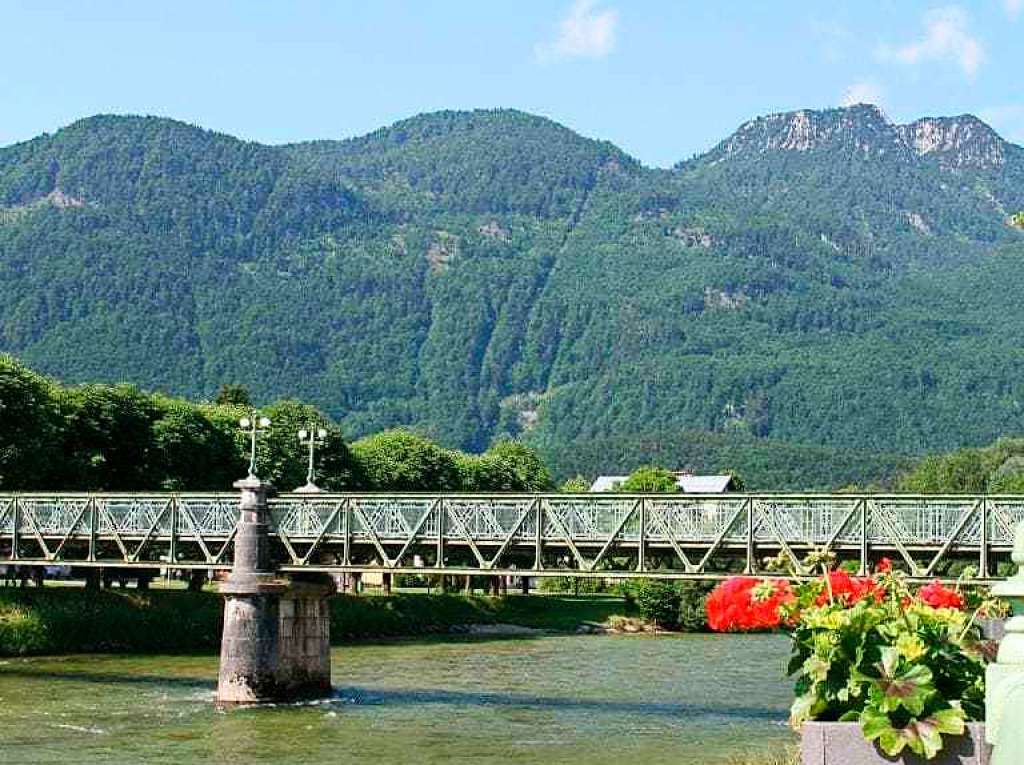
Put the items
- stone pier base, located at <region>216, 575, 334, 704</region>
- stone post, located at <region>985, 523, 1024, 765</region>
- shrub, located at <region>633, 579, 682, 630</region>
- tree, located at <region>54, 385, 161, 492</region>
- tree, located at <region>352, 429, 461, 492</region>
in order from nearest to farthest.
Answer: stone post, located at <region>985, 523, 1024, 765</region> → stone pier base, located at <region>216, 575, 334, 704</region> → tree, located at <region>54, 385, 161, 492</region> → shrub, located at <region>633, 579, 682, 630</region> → tree, located at <region>352, 429, 461, 492</region>

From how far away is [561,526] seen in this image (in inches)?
2037

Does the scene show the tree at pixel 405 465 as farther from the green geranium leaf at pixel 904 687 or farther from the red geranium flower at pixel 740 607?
the green geranium leaf at pixel 904 687

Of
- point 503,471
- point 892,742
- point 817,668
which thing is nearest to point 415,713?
point 817,668

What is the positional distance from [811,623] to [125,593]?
231ft

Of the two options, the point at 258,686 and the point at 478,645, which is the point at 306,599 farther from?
the point at 478,645

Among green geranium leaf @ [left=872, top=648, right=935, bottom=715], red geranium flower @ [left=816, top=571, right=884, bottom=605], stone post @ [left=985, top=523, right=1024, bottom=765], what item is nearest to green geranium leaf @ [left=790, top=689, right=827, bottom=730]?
green geranium leaf @ [left=872, top=648, right=935, bottom=715]

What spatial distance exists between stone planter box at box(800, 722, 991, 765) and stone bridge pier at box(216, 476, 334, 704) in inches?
1659

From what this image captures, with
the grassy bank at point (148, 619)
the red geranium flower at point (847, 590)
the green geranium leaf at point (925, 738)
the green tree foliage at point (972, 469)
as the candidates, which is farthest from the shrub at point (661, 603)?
the green geranium leaf at point (925, 738)

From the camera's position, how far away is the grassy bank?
235ft

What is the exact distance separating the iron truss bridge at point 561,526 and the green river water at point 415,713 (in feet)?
13.8

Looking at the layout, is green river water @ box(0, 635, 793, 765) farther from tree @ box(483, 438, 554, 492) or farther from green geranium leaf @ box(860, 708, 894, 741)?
tree @ box(483, 438, 554, 492)

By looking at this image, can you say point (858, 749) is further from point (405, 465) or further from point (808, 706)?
point (405, 465)

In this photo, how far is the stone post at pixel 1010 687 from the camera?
6594 millimetres

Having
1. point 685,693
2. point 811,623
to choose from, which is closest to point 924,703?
point 811,623
